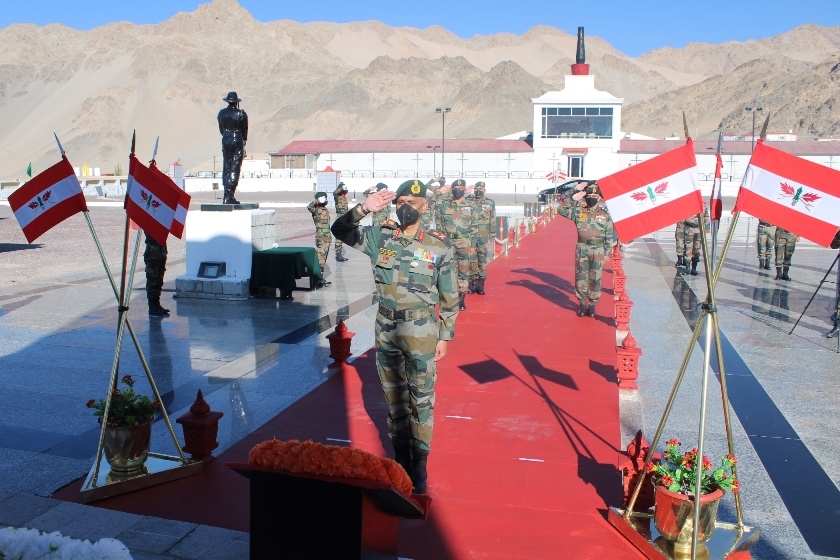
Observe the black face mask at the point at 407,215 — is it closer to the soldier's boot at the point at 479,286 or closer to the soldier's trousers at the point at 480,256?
the soldier's trousers at the point at 480,256

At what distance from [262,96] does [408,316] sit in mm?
156776

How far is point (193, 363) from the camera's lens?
9164 mm

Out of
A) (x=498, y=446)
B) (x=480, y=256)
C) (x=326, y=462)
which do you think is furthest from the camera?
(x=480, y=256)

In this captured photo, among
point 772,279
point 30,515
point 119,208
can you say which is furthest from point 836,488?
point 119,208

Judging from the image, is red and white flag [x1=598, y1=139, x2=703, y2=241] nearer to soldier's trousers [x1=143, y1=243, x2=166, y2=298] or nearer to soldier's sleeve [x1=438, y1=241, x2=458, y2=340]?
soldier's sleeve [x1=438, y1=241, x2=458, y2=340]

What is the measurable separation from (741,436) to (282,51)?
182 meters

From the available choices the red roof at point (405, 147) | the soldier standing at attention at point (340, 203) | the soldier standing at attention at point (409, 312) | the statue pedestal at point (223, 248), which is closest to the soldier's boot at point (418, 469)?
the soldier standing at attention at point (409, 312)

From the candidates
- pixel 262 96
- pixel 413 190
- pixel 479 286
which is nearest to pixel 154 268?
pixel 479 286

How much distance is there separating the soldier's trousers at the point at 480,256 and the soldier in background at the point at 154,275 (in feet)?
16.3

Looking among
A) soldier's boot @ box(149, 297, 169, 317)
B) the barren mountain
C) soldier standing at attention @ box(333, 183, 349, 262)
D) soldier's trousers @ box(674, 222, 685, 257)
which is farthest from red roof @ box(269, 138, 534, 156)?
soldier's boot @ box(149, 297, 169, 317)

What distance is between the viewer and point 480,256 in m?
14.0

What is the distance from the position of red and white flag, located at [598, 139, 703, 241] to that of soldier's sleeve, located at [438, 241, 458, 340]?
1.31 m

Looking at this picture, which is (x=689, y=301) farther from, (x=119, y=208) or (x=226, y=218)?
(x=119, y=208)

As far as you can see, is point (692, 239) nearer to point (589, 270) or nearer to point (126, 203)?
point (589, 270)
